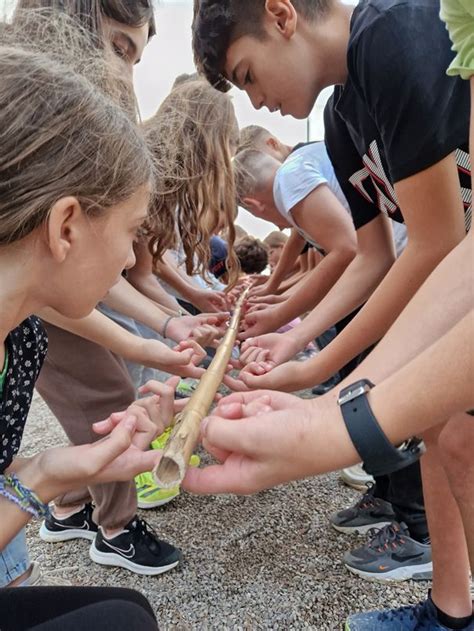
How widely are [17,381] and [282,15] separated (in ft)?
2.69

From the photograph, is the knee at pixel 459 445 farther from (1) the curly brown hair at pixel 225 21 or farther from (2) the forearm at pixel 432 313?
(1) the curly brown hair at pixel 225 21

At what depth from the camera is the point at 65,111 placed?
2.18 ft

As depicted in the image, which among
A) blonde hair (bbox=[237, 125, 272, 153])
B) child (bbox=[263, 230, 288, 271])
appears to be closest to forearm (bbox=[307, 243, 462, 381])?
blonde hair (bbox=[237, 125, 272, 153])

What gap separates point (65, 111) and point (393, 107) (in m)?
0.51

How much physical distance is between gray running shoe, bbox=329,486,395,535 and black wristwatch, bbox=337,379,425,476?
2.72 feet

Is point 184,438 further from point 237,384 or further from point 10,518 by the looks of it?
point 237,384

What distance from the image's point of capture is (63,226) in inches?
26.4

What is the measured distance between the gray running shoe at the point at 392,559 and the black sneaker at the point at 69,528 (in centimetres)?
68

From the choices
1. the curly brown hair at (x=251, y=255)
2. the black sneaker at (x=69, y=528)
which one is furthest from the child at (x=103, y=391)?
the curly brown hair at (x=251, y=255)

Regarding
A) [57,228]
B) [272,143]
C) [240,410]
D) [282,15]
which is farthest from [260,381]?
[272,143]

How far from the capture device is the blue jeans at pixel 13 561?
3.01ft

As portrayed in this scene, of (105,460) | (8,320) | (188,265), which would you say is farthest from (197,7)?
(188,265)

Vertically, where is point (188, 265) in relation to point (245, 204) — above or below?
below

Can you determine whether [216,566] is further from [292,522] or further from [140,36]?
[140,36]
